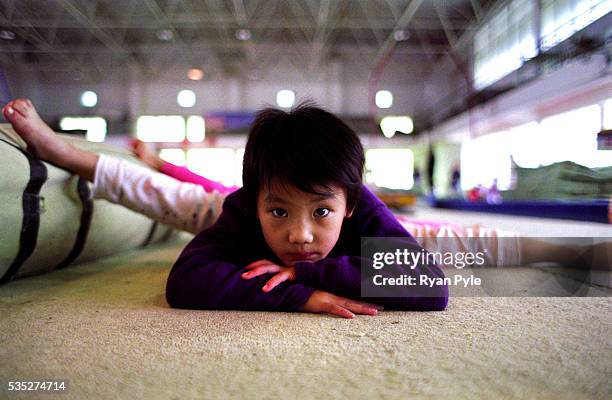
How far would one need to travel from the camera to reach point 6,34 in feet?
2.65

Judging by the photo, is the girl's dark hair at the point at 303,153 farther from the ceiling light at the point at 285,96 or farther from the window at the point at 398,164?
the window at the point at 398,164

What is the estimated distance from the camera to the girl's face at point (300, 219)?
19.2 inches

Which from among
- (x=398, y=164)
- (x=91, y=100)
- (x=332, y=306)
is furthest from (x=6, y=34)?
(x=398, y=164)

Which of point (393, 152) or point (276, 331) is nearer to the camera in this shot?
point (276, 331)

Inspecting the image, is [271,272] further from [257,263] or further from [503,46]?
[503,46]

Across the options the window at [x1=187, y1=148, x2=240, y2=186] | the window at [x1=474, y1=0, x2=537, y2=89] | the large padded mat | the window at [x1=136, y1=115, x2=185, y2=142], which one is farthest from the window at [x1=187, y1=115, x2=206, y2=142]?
the large padded mat

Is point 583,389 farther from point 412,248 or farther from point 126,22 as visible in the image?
point 126,22

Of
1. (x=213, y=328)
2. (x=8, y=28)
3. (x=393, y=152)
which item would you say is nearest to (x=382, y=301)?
(x=213, y=328)

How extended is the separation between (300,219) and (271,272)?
0.28ft

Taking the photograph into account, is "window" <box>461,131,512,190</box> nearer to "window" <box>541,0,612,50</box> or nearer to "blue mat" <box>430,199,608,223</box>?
"blue mat" <box>430,199,608,223</box>

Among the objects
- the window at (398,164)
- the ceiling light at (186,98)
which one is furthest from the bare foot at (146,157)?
the ceiling light at (186,98)

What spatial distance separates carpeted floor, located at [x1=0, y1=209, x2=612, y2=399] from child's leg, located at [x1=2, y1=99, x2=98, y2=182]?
0.29 m

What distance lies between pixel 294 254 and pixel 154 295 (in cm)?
25

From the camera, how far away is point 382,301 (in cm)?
52
